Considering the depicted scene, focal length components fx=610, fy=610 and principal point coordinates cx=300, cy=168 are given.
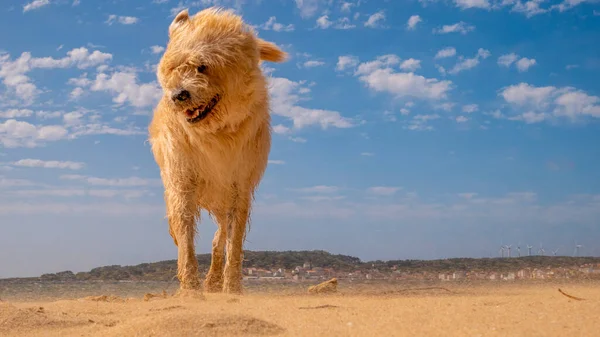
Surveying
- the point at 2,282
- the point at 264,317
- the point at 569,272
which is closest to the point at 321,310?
the point at 264,317

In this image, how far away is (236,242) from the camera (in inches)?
283

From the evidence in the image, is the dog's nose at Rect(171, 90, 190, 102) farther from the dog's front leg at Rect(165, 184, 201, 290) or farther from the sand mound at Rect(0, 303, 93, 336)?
the sand mound at Rect(0, 303, 93, 336)

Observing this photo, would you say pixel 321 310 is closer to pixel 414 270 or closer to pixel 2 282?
pixel 414 270

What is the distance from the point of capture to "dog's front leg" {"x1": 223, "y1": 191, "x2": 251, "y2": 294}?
7.08 m

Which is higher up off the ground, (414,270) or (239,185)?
(239,185)

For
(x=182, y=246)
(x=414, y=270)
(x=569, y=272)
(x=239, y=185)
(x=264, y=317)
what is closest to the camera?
(x=264, y=317)

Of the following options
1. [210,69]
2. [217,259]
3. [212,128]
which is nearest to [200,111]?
Result: [212,128]

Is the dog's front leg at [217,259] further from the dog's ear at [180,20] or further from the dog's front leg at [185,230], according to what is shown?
the dog's ear at [180,20]

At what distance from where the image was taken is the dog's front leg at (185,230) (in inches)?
257

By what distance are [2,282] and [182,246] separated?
13238 millimetres

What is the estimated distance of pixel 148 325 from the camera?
3.57 meters

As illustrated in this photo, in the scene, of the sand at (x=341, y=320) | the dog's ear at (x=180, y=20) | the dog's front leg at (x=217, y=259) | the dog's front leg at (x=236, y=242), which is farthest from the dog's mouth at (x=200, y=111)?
the dog's front leg at (x=217, y=259)

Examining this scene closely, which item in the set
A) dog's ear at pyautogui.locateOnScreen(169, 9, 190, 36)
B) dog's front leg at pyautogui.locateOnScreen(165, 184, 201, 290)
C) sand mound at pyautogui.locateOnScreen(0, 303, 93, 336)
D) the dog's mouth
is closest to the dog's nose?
the dog's mouth

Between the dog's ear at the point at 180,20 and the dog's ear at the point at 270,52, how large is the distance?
0.89m
